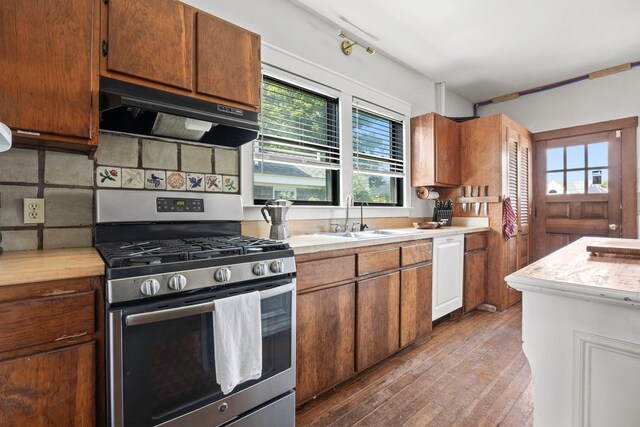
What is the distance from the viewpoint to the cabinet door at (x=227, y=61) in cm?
168

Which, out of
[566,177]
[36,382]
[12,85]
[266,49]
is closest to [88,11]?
[12,85]

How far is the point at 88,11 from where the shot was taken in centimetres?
136

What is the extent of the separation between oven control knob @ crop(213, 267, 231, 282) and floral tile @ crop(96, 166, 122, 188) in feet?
2.81

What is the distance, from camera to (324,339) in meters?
1.83

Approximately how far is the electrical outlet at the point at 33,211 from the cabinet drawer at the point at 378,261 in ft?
5.45

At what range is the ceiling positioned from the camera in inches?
101

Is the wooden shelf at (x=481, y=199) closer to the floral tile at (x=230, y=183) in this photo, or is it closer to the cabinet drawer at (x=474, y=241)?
the cabinet drawer at (x=474, y=241)

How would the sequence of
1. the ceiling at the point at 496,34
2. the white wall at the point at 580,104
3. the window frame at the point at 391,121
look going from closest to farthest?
the ceiling at the point at 496,34, the window frame at the point at 391,121, the white wall at the point at 580,104

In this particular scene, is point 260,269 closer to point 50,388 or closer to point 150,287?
point 150,287

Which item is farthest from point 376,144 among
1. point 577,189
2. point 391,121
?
point 577,189

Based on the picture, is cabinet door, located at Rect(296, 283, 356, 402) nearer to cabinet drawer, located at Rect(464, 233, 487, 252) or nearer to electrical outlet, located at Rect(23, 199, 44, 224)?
electrical outlet, located at Rect(23, 199, 44, 224)

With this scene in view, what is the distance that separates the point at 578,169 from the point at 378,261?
346 cm

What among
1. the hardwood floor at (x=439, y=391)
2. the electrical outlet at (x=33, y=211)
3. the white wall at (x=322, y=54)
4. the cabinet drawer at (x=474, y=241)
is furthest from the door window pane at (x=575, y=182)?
the electrical outlet at (x=33, y=211)

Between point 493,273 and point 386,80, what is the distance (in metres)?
2.39
